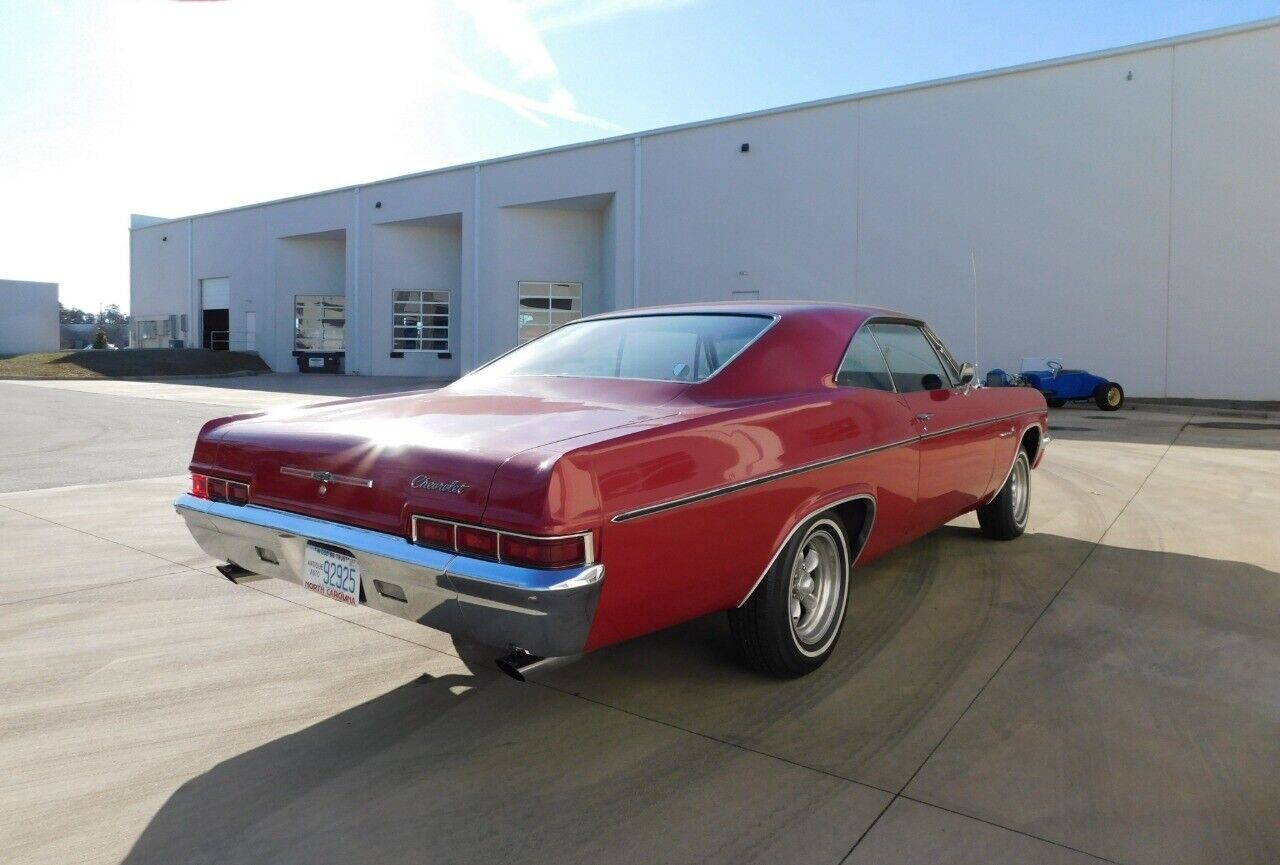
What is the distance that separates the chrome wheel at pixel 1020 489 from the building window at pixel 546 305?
72.7 feet

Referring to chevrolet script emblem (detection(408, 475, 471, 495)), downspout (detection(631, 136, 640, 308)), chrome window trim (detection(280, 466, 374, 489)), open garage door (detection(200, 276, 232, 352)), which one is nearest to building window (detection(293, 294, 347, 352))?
open garage door (detection(200, 276, 232, 352))

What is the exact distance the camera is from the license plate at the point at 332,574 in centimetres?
269

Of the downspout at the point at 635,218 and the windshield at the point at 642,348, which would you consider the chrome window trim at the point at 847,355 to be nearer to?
the windshield at the point at 642,348

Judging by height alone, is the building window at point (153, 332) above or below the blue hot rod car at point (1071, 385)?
above

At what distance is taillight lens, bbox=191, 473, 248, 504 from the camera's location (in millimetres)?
3139

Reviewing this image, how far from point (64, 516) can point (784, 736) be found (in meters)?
5.72

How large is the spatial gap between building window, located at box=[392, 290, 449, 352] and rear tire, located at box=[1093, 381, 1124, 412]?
2173 cm

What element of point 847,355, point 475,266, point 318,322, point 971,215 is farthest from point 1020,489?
point 318,322

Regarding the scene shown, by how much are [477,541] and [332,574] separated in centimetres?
65

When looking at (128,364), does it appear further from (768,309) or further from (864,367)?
(864,367)

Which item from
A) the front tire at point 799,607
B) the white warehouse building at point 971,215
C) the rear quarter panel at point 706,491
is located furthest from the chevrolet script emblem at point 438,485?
the white warehouse building at point 971,215

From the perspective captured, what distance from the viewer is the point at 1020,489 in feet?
18.3

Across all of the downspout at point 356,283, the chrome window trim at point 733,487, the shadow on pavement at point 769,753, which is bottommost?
the shadow on pavement at point 769,753

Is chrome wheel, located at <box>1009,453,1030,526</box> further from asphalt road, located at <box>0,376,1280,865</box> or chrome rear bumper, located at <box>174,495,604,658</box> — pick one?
chrome rear bumper, located at <box>174,495,604,658</box>
